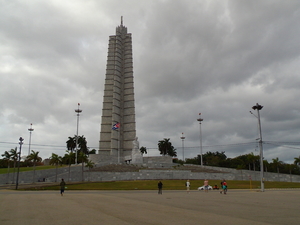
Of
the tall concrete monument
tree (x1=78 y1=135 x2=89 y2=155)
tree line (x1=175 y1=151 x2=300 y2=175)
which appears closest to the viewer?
tree line (x1=175 y1=151 x2=300 y2=175)

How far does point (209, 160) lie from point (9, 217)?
93.3 m

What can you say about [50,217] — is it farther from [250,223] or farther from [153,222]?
[250,223]

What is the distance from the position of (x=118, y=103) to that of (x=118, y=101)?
616 millimetres

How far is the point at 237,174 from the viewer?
55250 millimetres

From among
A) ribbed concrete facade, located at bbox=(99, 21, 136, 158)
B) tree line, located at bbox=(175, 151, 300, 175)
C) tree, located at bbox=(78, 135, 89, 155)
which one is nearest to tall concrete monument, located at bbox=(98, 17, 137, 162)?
ribbed concrete facade, located at bbox=(99, 21, 136, 158)

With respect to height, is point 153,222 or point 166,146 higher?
point 166,146

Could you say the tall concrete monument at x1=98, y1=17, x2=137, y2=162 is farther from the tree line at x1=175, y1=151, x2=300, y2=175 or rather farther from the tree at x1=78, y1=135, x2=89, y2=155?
the tree line at x1=175, y1=151, x2=300, y2=175

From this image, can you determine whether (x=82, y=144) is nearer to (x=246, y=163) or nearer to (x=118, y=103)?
(x=118, y=103)

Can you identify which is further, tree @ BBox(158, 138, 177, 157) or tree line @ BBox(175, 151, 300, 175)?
tree @ BBox(158, 138, 177, 157)

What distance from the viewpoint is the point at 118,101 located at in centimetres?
7769

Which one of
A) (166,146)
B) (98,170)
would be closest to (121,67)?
(166,146)

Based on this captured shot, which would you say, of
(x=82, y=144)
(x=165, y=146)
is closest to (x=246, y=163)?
(x=165, y=146)

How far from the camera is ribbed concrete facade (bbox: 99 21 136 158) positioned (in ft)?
244

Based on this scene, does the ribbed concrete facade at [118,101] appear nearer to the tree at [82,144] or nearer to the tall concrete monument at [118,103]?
the tall concrete monument at [118,103]
